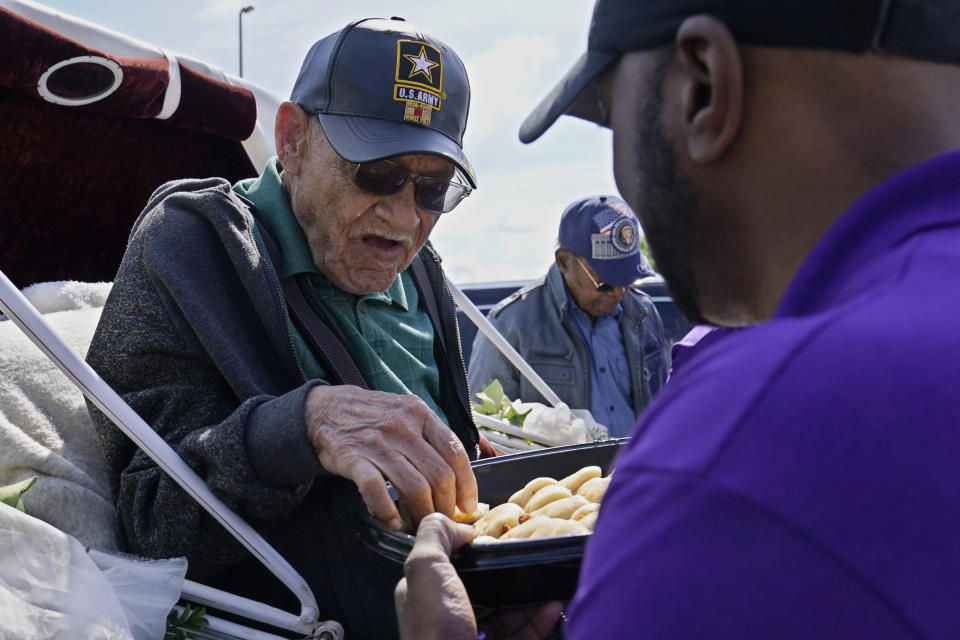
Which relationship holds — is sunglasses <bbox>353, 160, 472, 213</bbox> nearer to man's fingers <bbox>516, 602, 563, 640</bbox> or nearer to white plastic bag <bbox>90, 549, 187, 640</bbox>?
white plastic bag <bbox>90, 549, 187, 640</bbox>

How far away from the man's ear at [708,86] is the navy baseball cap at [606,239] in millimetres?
3888

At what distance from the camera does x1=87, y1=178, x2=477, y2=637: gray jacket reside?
5.59ft

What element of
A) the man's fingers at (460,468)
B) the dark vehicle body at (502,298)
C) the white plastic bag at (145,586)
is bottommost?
the dark vehicle body at (502,298)

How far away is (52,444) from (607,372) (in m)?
→ 3.18

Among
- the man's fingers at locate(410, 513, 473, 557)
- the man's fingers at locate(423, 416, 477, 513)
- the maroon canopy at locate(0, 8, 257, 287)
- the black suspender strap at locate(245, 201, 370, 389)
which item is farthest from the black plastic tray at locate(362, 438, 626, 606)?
the maroon canopy at locate(0, 8, 257, 287)

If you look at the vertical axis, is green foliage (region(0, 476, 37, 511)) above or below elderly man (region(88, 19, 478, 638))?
below

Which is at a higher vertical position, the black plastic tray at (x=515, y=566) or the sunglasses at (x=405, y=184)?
the sunglasses at (x=405, y=184)

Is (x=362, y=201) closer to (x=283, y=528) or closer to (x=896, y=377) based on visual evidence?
(x=283, y=528)

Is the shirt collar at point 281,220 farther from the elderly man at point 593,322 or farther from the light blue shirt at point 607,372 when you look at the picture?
the light blue shirt at point 607,372

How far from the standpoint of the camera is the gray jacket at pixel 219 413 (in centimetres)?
171

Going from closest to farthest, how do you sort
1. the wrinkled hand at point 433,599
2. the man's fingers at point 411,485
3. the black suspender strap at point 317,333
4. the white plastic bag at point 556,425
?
the wrinkled hand at point 433,599 → the man's fingers at point 411,485 → the black suspender strap at point 317,333 → the white plastic bag at point 556,425

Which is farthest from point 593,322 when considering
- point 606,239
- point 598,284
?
point 606,239

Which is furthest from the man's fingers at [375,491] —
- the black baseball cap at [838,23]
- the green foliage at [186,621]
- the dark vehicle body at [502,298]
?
the dark vehicle body at [502,298]

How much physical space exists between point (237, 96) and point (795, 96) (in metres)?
2.25
